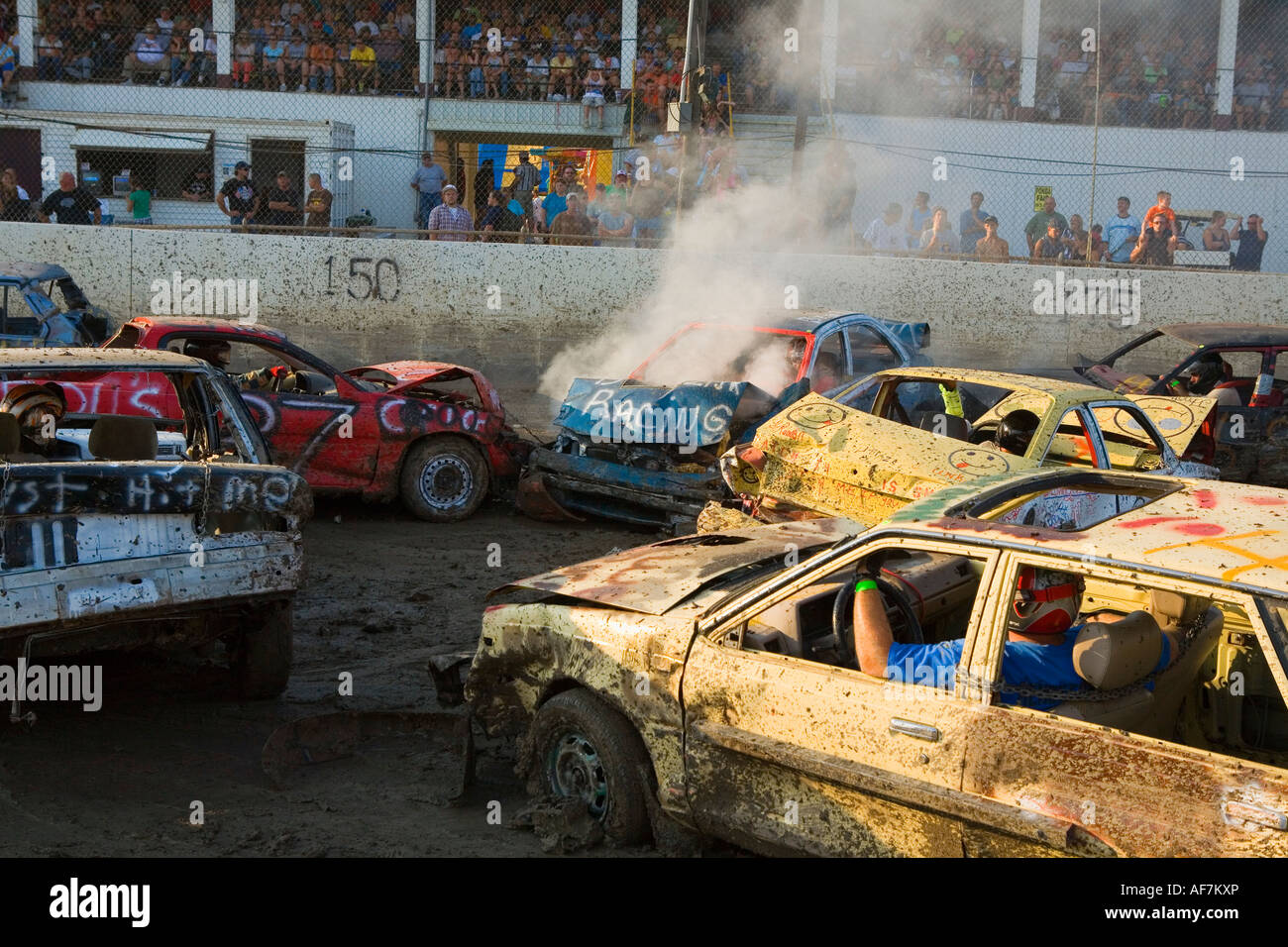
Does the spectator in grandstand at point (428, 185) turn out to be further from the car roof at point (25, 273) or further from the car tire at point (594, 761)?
the car tire at point (594, 761)

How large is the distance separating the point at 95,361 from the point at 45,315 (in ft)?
20.9

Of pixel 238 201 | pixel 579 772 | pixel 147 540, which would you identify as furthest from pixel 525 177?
pixel 579 772

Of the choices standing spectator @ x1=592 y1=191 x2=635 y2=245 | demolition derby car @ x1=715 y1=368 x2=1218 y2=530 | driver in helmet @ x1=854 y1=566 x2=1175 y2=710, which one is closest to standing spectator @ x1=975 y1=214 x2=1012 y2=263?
standing spectator @ x1=592 y1=191 x2=635 y2=245

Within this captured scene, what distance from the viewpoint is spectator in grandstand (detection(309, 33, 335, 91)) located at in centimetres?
2081

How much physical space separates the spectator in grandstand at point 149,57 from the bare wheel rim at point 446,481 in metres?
13.4

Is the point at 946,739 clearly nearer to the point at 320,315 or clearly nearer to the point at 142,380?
the point at 142,380

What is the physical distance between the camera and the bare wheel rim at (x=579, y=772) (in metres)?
4.64

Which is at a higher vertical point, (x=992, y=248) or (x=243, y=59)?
(x=243, y=59)

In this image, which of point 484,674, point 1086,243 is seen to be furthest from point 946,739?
point 1086,243

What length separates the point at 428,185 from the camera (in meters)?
18.1

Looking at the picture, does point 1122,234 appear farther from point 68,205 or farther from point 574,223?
point 68,205

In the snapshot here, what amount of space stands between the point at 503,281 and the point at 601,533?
6621 millimetres

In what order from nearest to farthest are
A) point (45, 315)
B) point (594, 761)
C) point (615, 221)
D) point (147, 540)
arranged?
point (594, 761) < point (147, 540) < point (45, 315) < point (615, 221)

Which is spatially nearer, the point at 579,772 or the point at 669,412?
the point at 579,772
